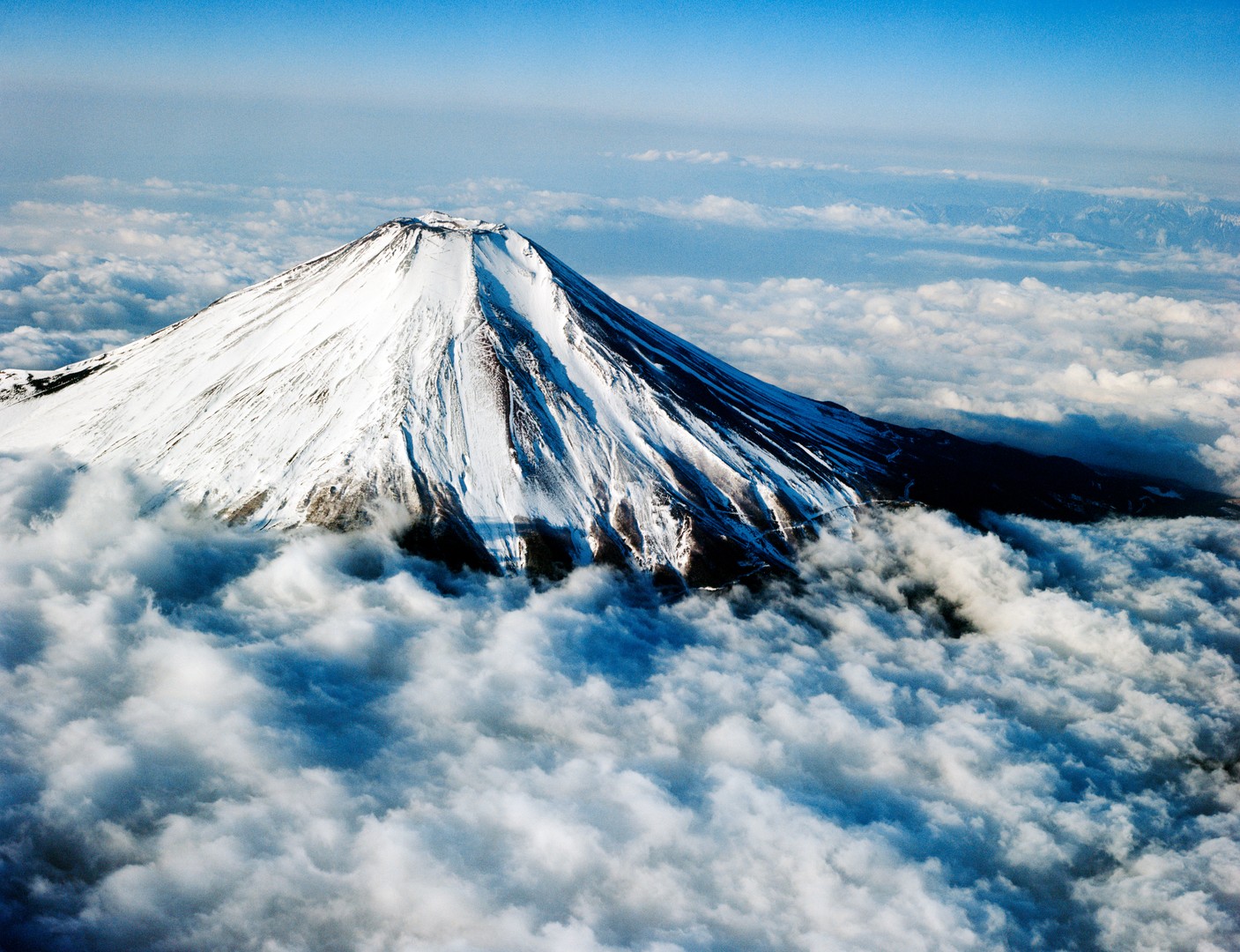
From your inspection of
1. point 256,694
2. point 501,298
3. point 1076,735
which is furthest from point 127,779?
point 1076,735

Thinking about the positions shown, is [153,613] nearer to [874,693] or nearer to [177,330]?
[177,330]

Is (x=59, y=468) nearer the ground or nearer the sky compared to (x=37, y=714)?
nearer the sky

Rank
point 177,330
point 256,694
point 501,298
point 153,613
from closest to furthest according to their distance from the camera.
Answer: point 256,694 < point 153,613 < point 501,298 < point 177,330

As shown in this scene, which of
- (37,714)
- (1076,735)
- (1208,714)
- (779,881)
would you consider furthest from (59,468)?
(1208,714)

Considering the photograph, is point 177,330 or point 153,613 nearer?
point 153,613

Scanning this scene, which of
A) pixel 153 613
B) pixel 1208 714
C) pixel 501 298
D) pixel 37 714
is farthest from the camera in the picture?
pixel 501 298

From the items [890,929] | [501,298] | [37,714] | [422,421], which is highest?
[501,298]
